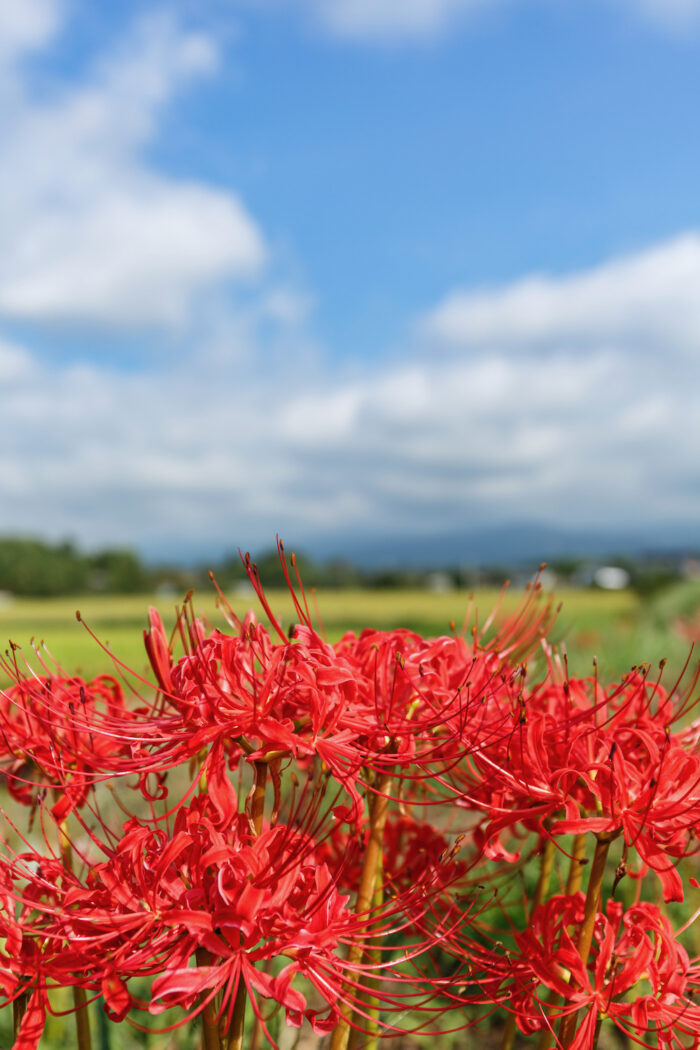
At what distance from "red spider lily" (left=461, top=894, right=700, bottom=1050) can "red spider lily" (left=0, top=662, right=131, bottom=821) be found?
3.23 feet

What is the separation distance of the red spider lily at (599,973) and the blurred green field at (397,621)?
0.71 m

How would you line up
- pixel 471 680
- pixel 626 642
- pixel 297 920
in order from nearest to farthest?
pixel 297 920, pixel 471 680, pixel 626 642

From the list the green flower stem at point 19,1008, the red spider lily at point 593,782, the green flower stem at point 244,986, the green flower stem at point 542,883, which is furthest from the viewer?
the green flower stem at point 542,883

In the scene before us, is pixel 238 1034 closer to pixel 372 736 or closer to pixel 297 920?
pixel 297 920

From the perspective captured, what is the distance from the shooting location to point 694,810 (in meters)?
1.79

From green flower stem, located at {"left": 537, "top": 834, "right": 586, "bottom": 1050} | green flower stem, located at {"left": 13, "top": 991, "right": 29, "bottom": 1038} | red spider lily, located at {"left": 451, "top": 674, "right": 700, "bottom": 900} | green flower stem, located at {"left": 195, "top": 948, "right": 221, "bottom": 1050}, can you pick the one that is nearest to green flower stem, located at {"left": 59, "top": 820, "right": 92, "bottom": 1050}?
green flower stem, located at {"left": 13, "top": 991, "right": 29, "bottom": 1038}

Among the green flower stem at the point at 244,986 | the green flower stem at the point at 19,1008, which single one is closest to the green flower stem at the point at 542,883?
the green flower stem at the point at 244,986

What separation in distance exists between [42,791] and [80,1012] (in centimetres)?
51

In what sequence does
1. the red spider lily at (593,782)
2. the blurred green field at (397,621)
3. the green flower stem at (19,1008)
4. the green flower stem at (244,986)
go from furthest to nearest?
the blurred green field at (397,621) < the green flower stem at (19,1008) < the red spider lily at (593,782) < the green flower stem at (244,986)

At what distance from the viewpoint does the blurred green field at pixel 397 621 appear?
2.78 meters

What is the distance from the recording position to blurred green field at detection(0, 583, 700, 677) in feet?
9.11

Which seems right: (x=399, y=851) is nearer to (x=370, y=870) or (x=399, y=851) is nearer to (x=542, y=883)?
(x=542, y=883)

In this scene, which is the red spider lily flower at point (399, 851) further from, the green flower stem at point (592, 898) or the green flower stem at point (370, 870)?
the green flower stem at point (592, 898)

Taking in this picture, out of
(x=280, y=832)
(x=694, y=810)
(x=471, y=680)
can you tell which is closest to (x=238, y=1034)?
(x=280, y=832)
